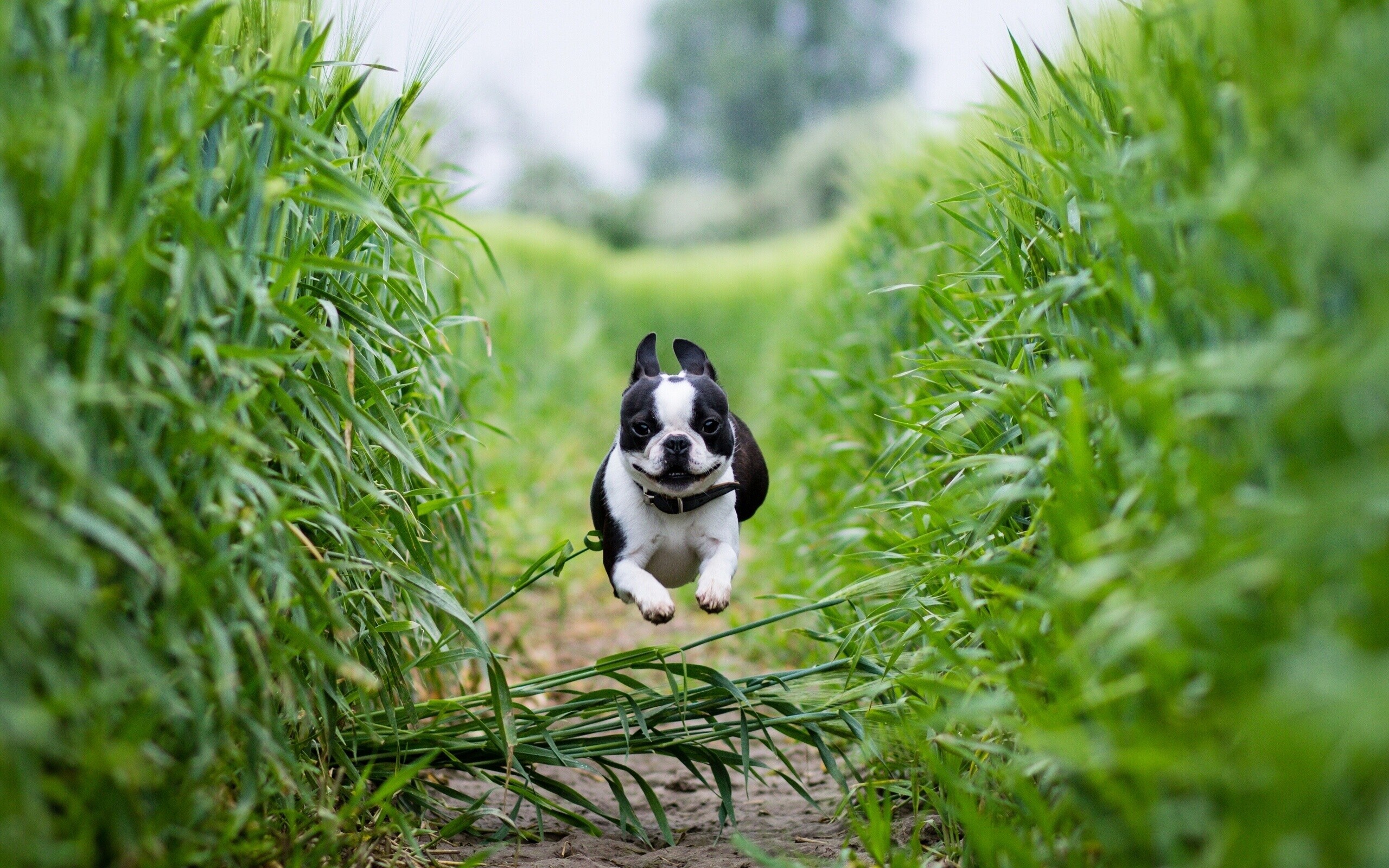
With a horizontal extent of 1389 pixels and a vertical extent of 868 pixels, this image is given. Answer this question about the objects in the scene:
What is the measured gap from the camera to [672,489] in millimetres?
2391

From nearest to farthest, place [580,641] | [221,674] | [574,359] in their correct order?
[221,674] < [580,641] < [574,359]

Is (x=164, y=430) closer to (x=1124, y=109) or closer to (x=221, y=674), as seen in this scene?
(x=221, y=674)

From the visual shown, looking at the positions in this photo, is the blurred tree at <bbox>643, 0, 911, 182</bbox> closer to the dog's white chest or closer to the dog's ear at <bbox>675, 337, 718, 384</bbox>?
the dog's ear at <bbox>675, 337, 718, 384</bbox>

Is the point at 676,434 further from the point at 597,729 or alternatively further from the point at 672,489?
the point at 597,729

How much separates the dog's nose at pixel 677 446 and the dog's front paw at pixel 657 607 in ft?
1.05

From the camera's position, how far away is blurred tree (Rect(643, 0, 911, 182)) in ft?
125

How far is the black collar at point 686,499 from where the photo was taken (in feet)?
8.23

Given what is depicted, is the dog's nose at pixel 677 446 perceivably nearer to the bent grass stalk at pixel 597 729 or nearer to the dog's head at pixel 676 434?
the dog's head at pixel 676 434

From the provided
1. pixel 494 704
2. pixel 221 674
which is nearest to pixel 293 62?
pixel 221 674

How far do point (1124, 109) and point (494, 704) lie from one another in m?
1.80

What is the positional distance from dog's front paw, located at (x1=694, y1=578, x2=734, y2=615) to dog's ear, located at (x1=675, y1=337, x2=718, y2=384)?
0.57 m

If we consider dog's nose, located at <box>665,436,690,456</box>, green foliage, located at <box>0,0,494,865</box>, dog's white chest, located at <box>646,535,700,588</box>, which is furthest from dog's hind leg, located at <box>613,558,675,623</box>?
green foliage, located at <box>0,0,494,865</box>

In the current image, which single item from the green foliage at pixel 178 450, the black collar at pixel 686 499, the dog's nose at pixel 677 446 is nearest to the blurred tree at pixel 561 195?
the black collar at pixel 686 499

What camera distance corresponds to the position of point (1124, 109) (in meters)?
1.99
